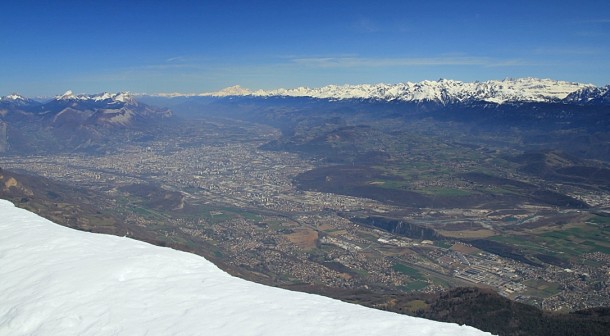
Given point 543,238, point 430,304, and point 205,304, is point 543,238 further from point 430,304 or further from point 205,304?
point 205,304

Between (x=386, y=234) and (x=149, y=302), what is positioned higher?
(x=149, y=302)

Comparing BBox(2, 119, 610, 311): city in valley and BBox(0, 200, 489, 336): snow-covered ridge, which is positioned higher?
BBox(0, 200, 489, 336): snow-covered ridge

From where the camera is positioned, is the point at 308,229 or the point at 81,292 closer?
the point at 81,292

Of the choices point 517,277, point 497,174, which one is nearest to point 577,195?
point 497,174

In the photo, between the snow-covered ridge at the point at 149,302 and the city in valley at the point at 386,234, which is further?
the city in valley at the point at 386,234

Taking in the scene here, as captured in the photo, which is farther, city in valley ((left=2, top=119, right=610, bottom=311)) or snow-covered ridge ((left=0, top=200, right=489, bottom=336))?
city in valley ((left=2, top=119, right=610, bottom=311))
